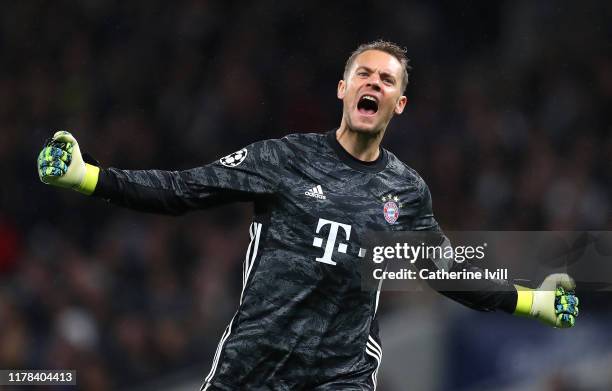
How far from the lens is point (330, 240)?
15.6 feet

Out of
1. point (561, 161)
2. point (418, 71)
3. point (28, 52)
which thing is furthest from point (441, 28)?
point (28, 52)

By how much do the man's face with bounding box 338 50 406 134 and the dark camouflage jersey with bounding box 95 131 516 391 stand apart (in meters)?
0.19

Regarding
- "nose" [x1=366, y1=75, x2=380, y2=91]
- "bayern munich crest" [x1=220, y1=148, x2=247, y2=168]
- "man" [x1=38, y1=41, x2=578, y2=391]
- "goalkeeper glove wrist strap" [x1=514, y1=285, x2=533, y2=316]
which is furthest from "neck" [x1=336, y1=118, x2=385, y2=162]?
"goalkeeper glove wrist strap" [x1=514, y1=285, x2=533, y2=316]

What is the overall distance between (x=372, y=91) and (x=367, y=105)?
0.09 meters

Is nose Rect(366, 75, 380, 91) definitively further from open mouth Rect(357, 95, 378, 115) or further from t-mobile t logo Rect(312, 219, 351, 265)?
t-mobile t logo Rect(312, 219, 351, 265)

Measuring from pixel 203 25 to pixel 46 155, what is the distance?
8.13m

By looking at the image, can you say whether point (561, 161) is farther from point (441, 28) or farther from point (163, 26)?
point (163, 26)

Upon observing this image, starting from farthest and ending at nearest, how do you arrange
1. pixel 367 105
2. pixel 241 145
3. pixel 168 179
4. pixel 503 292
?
pixel 241 145 < pixel 503 292 < pixel 367 105 < pixel 168 179

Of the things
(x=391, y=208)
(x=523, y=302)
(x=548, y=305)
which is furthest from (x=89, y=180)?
(x=548, y=305)

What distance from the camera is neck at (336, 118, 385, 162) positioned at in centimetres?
499

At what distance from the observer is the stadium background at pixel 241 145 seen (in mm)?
8898

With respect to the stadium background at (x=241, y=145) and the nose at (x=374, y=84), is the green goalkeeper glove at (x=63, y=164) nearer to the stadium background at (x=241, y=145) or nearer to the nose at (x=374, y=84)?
the nose at (x=374, y=84)

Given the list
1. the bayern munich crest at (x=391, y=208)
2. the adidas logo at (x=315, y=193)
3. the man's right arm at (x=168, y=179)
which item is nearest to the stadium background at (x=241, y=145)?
the bayern munich crest at (x=391, y=208)

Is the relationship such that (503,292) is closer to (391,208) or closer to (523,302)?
(523,302)
